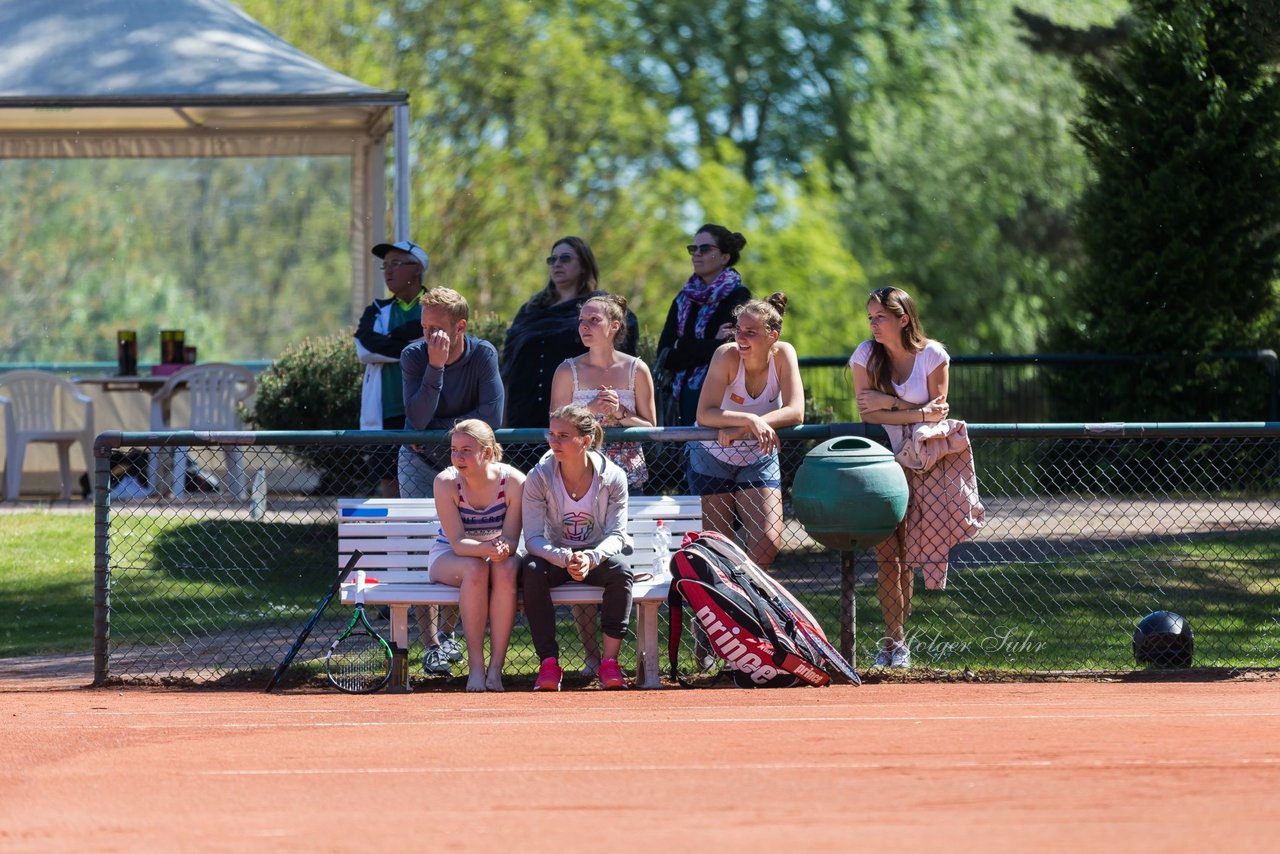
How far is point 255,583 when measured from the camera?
474 inches

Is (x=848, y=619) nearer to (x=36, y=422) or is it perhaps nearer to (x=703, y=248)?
(x=703, y=248)

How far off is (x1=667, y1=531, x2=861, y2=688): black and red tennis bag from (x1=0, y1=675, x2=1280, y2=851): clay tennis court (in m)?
0.16

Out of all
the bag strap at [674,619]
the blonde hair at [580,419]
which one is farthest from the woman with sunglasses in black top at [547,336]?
the bag strap at [674,619]

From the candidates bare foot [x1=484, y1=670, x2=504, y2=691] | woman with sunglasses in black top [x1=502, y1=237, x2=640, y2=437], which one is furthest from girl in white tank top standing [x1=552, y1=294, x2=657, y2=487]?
bare foot [x1=484, y1=670, x2=504, y2=691]

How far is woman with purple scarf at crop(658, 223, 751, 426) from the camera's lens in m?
9.71

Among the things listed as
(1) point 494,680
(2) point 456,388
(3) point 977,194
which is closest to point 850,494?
(1) point 494,680

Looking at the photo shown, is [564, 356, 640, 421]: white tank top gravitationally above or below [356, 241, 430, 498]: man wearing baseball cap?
below

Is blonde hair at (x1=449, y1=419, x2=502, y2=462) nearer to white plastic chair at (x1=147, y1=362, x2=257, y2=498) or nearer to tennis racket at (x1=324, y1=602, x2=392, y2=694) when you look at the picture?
tennis racket at (x1=324, y1=602, x2=392, y2=694)

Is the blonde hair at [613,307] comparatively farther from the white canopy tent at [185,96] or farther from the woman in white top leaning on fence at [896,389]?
the white canopy tent at [185,96]

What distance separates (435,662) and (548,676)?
70cm

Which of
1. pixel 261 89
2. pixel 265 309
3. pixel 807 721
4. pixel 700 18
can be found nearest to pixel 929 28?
pixel 700 18

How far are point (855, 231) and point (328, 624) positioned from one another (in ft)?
102

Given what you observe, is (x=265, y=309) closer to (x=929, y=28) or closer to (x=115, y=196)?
(x=115, y=196)

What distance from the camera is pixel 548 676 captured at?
8453mm
